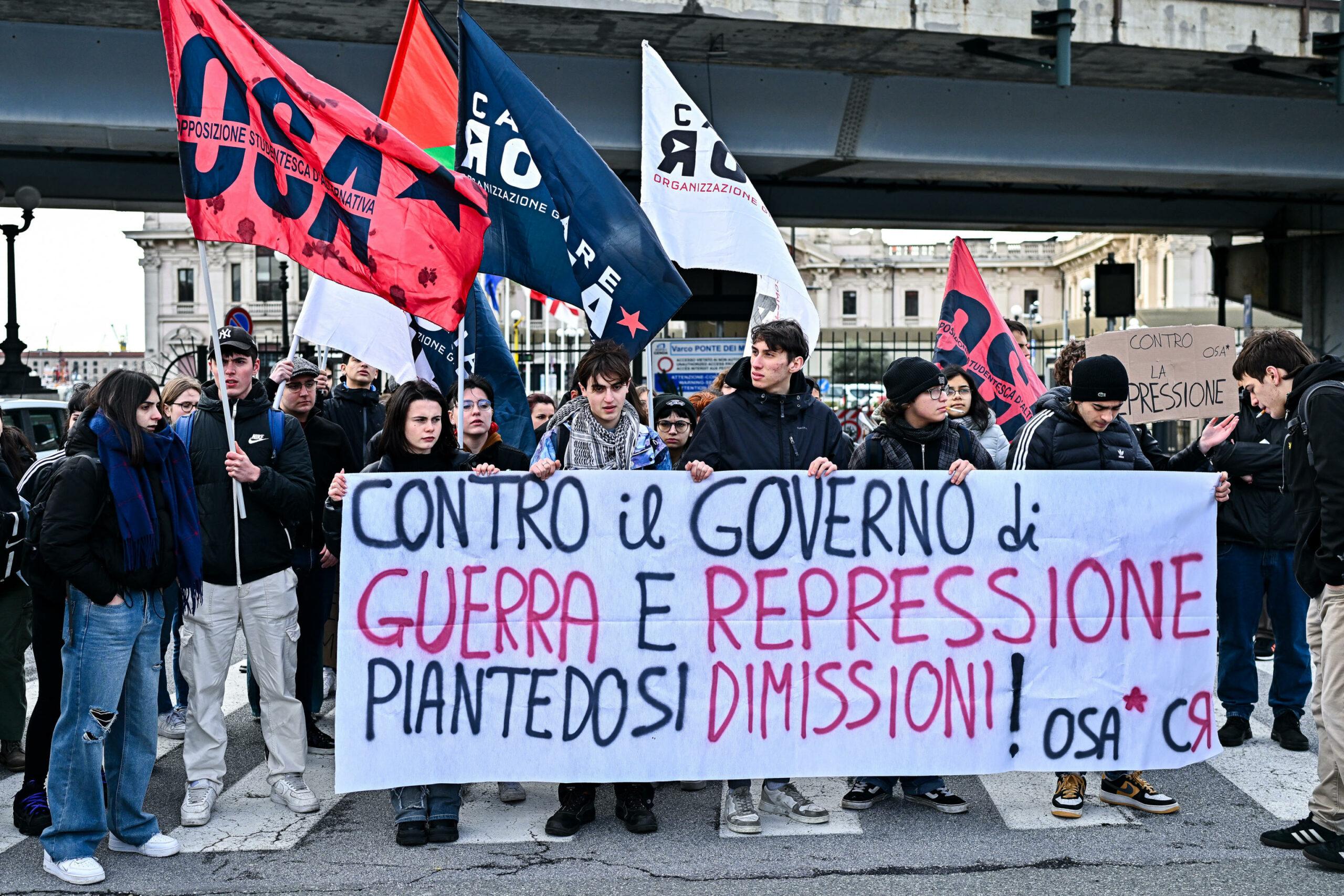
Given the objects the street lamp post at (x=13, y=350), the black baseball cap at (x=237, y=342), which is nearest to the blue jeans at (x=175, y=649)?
the black baseball cap at (x=237, y=342)

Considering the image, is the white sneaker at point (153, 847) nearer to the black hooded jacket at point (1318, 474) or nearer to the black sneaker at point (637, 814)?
the black sneaker at point (637, 814)

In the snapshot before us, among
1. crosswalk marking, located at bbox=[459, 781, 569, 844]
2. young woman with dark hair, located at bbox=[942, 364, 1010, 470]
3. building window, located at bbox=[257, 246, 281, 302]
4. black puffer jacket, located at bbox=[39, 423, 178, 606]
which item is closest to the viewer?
black puffer jacket, located at bbox=[39, 423, 178, 606]

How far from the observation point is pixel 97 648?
4.50m

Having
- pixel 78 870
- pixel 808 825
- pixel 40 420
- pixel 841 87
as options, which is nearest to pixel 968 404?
pixel 808 825

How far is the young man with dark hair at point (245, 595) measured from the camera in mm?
5148

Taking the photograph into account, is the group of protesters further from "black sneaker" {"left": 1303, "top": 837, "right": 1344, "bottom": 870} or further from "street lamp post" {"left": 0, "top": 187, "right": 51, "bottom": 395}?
"street lamp post" {"left": 0, "top": 187, "right": 51, "bottom": 395}

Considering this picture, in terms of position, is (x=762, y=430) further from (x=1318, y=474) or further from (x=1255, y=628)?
(x=1255, y=628)

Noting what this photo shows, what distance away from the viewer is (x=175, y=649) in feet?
21.7

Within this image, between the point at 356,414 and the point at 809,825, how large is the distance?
3.70 metres

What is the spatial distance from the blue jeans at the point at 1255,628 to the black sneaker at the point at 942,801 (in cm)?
187

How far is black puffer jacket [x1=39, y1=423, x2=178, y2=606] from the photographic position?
4.37 meters

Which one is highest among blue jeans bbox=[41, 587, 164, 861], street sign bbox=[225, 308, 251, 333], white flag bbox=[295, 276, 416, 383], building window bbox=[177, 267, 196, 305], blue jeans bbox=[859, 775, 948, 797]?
building window bbox=[177, 267, 196, 305]

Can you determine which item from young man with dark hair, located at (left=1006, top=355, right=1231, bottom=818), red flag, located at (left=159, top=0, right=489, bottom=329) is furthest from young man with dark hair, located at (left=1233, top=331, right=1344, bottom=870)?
red flag, located at (left=159, top=0, right=489, bottom=329)

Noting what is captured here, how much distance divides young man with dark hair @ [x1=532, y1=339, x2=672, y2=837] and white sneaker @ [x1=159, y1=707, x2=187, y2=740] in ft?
7.99
